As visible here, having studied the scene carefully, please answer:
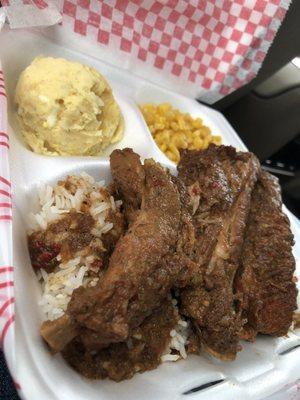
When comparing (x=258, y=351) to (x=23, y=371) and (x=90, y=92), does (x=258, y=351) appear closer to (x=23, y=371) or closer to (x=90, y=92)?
(x=23, y=371)

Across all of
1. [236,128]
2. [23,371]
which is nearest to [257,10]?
[236,128]

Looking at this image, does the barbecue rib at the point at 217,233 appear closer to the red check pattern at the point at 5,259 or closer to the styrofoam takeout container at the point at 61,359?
the styrofoam takeout container at the point at 61,359

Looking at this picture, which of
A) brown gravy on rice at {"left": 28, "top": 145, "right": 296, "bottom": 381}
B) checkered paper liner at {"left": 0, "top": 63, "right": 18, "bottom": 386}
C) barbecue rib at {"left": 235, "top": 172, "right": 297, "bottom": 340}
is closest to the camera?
checkered paper liner at {"left": 0, "top": 63, "right": 18, "bottom": 386}

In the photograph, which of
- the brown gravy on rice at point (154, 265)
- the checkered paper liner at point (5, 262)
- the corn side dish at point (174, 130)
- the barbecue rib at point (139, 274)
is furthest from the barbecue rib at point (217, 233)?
the checkered paper liner at point (5, 262)

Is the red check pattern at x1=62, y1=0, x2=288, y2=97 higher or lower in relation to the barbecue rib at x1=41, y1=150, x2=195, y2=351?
higher

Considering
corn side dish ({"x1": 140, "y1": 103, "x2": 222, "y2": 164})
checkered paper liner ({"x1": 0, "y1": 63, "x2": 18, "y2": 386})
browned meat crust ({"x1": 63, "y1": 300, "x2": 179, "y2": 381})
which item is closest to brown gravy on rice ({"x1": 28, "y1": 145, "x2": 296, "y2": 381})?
browned meat crust ({"x1": 63, "y1": 300, "x2": 179, "y2": 381})

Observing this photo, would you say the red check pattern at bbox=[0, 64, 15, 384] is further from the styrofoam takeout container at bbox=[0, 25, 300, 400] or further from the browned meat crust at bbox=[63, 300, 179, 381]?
the browned meat crust at bbox=[63, 300, 179, 381]
